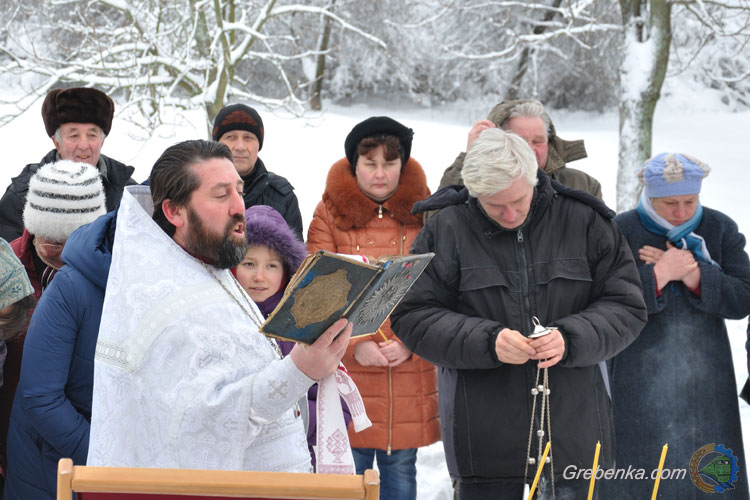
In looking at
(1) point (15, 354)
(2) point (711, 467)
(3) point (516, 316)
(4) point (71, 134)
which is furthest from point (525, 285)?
(4) point (71, 134)

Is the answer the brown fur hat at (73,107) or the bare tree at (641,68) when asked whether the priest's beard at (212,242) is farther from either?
the bare tree at (641,68)

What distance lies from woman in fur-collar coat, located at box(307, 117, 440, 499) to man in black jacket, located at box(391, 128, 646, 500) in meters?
0.68

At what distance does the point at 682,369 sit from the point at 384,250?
1361 mm

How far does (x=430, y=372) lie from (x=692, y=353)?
110 centimetres

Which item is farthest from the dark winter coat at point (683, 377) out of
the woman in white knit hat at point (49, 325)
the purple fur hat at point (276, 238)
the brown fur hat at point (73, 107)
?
the brown fur hat at point (73, 107)

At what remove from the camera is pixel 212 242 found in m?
2.29

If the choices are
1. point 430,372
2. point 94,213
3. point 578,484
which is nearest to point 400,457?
point 430,372

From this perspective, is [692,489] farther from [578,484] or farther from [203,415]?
[203,415]

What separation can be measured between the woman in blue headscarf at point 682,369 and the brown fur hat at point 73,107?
247cm

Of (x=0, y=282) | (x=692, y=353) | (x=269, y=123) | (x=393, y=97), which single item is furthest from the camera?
(x=393, y=97)

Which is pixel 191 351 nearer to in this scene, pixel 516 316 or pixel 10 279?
pixel 10 279

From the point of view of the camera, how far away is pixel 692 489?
375 cm

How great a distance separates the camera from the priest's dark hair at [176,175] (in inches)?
90.4

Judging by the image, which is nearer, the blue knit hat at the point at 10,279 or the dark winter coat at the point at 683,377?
the blue knit hat at the point at 10,279
